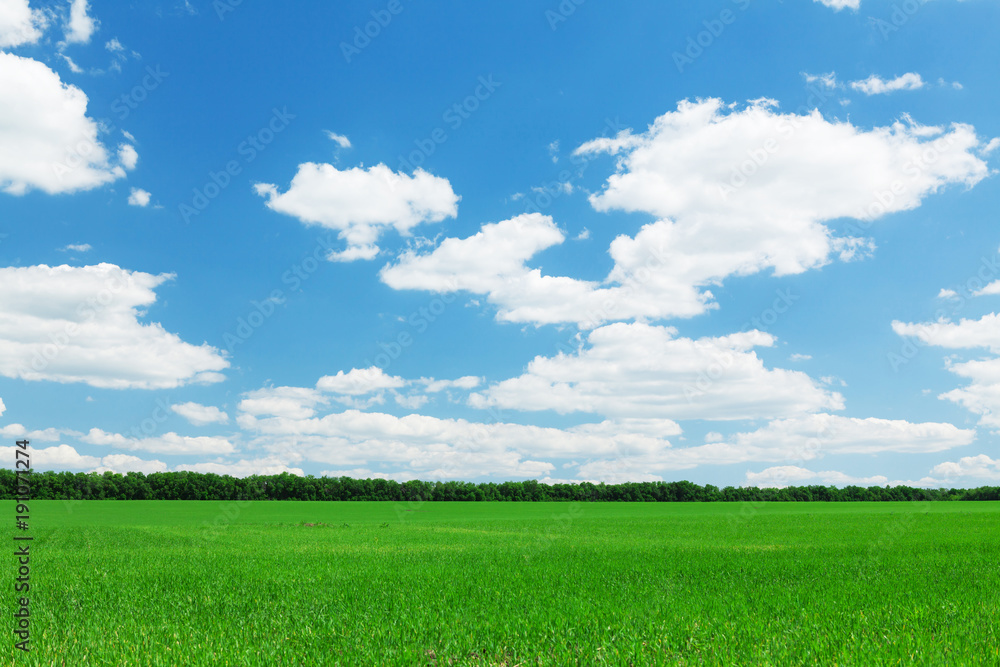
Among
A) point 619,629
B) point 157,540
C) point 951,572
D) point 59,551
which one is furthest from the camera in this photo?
point 157,540

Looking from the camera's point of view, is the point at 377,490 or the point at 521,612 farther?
the point at 377,490

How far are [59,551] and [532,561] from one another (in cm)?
1773

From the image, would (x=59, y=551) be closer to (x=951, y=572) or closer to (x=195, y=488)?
(x=951, y=572)

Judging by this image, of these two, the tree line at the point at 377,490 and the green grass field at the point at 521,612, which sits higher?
the green grass field at the point at 521,612

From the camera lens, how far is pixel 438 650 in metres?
7.85

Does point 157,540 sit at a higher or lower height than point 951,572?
lower

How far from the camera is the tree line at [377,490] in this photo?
112750mm

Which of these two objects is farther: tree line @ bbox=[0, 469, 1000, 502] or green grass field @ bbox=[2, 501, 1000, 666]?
tree line @ bbox=[0, 469, 1000, 502]

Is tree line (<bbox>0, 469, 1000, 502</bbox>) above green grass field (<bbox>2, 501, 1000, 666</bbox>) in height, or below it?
below

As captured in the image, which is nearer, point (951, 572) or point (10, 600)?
point (10, 600)

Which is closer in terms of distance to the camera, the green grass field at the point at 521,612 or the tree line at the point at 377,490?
the green grass field at the point at 521,612

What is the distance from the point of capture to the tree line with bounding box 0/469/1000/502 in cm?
11275

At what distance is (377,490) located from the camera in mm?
126625

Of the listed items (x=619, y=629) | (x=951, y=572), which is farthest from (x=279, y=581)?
(x=951, y=572)
